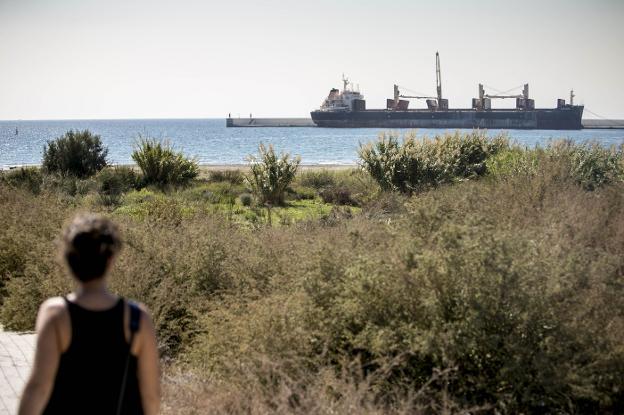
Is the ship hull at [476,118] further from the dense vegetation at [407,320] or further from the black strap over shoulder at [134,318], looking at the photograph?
the black strap over shoulder at [134,318]

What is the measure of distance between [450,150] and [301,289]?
1679 cm

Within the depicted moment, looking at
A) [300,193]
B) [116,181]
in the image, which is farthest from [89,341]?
[116,181]

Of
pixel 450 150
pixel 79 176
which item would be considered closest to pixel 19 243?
pixel 450 150

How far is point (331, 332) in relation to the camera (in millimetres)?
7559

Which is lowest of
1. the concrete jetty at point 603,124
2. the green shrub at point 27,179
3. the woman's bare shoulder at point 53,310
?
the concrete jetty at point 603,124

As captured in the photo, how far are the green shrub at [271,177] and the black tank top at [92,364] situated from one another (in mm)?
19874

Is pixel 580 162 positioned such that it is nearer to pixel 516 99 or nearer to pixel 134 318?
pixel 134 318

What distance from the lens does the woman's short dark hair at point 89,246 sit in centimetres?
372

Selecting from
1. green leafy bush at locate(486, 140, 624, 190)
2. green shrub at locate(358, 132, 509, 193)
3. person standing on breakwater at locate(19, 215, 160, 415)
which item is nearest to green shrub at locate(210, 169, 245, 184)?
green shrub at locate(358, 132, 509, 193)

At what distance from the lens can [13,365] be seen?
8.99m

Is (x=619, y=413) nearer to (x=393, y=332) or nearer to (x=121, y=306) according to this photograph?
(x=393, y=332)

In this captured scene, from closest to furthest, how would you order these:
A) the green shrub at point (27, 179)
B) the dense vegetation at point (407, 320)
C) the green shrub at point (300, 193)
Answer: the dense vegetation at point (407, 320) < the green shrub at point (27, 179) < the green shrub at point (300, 193)

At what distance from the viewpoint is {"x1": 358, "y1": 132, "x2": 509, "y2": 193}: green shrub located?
874 inches

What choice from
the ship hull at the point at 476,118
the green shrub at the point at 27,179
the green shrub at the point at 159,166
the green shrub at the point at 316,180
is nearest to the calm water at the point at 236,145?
the ship hull at the point at 476,118
